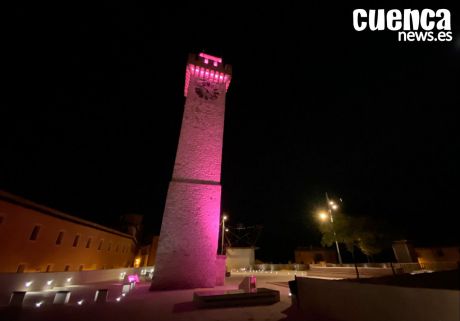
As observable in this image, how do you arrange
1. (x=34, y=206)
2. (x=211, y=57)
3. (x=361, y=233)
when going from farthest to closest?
(x=211, y=57) → (x=34, y=206) → (x=361, y=233)

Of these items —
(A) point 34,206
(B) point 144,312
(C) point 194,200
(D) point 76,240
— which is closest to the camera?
(B) point 144,312

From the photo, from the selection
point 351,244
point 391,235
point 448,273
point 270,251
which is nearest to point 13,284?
point 448,273

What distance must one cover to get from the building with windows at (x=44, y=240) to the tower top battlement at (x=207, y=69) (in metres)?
15.3

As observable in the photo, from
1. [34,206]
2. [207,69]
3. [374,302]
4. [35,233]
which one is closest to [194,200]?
[374,302]

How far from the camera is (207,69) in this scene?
56.9 feet

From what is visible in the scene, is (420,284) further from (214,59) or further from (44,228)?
(44,228)

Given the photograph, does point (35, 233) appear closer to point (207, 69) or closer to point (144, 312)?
point (144, 312)

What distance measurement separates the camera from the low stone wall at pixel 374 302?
3570 mm

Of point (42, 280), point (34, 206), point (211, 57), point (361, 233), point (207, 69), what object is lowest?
point (42, 280)

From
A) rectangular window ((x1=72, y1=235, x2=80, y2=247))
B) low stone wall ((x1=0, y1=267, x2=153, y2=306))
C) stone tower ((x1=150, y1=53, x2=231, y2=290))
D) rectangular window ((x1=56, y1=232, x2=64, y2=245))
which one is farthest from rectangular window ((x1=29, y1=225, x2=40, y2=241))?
stone tower ((x1=150, y1=53, x2=231, y2=290))

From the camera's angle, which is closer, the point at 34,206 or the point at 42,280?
the point at 42,280

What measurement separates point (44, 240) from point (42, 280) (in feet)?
25.6

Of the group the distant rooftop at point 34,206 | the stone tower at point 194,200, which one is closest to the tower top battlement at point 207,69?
the stone tower at point 194,200

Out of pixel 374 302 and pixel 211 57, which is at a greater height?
pixel 211 57
